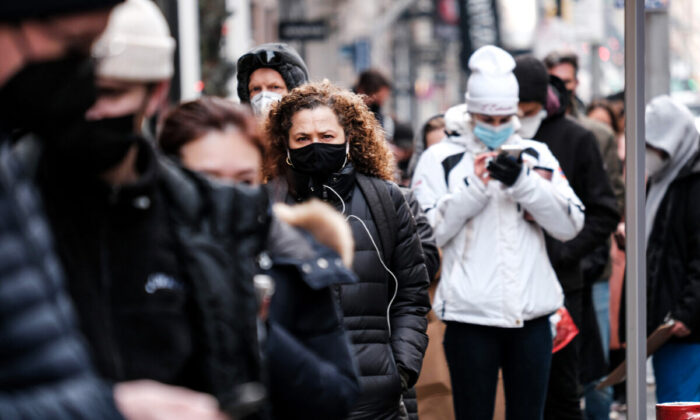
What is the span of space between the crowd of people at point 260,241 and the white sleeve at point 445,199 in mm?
11

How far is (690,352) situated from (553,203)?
986 mm

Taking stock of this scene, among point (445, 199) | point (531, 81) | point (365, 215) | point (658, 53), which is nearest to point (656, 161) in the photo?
point (531, 81)

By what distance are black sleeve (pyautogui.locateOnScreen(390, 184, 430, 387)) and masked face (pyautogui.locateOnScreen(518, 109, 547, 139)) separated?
2.08 m

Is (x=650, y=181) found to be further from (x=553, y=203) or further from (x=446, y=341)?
(x=446, y=341)

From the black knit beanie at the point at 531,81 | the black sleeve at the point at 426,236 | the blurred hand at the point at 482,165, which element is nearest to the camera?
the black sleeve at the point at 426,236

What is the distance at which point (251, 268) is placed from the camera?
7.56 ft

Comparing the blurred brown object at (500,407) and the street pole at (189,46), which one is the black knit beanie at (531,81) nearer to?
the blurred brown object at (500,407)

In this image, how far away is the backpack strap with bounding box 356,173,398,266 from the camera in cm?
466

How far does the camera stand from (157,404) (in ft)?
5.99

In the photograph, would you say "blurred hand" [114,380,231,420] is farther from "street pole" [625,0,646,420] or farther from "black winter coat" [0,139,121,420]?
"street pole" [625,0,646,420]

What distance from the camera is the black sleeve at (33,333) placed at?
162 centimetres

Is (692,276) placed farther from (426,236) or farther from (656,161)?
(426,236)

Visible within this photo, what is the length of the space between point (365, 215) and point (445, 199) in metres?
1.04

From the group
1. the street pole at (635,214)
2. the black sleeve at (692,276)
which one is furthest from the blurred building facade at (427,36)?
the black sleeve at (692,276)
